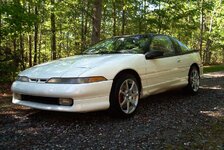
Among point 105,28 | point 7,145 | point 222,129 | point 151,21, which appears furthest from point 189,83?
point 105,28

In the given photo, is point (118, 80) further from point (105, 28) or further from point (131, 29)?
point (105, 28)

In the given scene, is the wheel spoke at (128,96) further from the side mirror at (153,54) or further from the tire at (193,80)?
the tire at (193,80)

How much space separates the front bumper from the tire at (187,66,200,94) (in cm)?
291

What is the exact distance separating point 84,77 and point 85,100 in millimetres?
335

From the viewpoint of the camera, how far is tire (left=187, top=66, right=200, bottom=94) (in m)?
6.76

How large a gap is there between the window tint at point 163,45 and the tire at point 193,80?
89 centimetres

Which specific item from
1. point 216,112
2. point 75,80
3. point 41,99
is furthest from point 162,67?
point 41,99

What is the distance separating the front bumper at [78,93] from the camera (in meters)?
4.16

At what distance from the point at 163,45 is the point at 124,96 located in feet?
6.14

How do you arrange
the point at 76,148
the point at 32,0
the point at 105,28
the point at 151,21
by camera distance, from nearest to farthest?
the point at 76,148, the point at 32,0, the point at 151,21, the point at 105,28

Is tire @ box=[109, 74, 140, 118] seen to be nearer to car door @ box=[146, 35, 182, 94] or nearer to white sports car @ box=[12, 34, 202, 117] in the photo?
white sports car @ box=[12, 34, 202, 117]

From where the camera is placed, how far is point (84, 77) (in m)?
4.22

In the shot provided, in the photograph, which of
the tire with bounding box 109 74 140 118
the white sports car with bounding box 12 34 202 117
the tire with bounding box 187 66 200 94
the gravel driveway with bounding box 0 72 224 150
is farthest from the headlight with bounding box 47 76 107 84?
the tire with bounding box 187 66 200 94

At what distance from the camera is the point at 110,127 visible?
4.32 m
